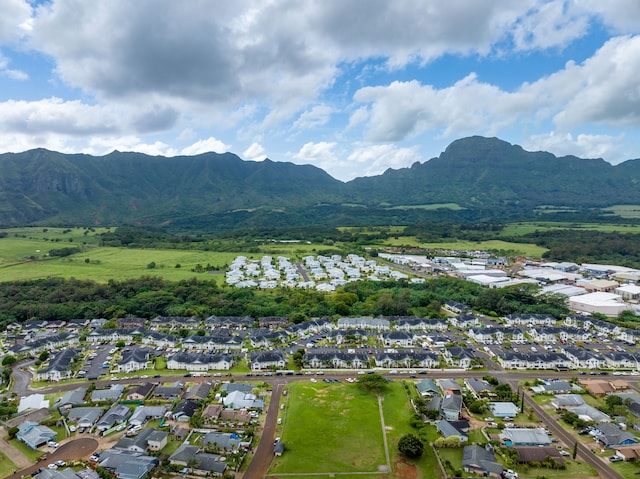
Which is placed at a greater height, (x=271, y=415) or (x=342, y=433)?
(x=271, y=415)

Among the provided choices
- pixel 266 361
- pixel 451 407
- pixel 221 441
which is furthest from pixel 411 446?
pixel 266 361

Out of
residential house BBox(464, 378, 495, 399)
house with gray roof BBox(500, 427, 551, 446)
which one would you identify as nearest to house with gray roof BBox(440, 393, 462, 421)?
residential house BBox(464, 378, 495, 399)

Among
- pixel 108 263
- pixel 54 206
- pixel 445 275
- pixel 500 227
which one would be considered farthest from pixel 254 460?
pixel 54 206

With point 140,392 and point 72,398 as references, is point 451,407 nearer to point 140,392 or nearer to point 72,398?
point 140,392

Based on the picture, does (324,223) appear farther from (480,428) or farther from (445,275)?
(480,428)

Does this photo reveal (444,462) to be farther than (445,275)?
No

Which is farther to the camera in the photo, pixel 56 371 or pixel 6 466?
pixel 56 371

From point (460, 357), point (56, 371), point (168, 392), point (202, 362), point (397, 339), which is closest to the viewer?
point (168, 392)
